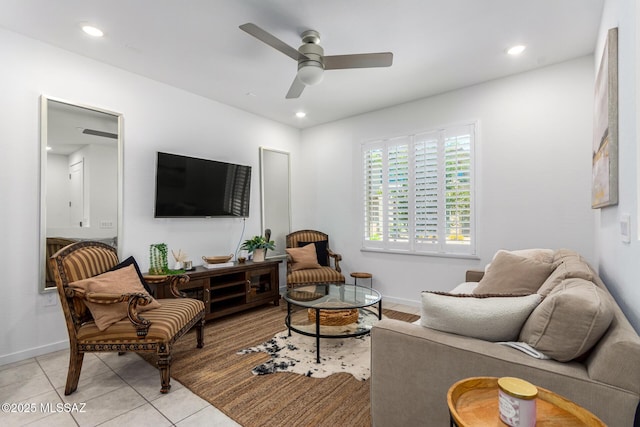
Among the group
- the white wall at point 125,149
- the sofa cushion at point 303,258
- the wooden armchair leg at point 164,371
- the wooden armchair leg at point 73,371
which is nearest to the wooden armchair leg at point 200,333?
the wooden armchair leg at point 164,371

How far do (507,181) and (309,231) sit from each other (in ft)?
9.39

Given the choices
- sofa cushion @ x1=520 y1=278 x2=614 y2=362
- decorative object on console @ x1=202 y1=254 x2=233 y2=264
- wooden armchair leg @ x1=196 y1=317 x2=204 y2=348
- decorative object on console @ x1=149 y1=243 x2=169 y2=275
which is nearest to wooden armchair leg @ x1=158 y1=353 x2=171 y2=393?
wooden armchair leg @ x1=196 y1=317 x2=204 y2=348

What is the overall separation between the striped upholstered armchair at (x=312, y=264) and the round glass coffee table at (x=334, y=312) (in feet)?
2.65

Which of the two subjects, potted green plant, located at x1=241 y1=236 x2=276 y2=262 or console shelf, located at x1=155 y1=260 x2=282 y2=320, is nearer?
console shelf, located at x1=155 y1=260 x2=282 y2=320

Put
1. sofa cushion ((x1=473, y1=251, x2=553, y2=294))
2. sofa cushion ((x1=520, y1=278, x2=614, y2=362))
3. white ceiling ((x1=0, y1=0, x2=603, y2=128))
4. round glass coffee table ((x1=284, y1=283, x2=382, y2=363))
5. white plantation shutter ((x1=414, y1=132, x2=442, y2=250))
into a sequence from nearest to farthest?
sofa cushion ((x1=520, y1=278, x2=614, y2=362))
sofa cushion ((x1=473, y1=251, x2=553, y2=294))
white ceiling ((x1=0, y1=0, x2=603, y2=128))
round glass coffee table ((x1=284, y1=283, x2=382, y2=363))
white plantation shutter ((x1=414, y1=132, x2=442, y2=250))

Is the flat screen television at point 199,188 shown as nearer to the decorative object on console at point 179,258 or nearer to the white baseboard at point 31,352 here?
the decorative object on console at point 179,258

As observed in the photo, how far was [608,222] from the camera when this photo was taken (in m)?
2.08

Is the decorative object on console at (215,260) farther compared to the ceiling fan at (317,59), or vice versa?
the decorative object on console at (215,260)

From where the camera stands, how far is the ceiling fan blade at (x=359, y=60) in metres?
2.47

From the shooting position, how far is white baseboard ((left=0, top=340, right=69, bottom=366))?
265 centimetres

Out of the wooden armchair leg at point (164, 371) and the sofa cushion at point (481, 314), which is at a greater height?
the sofa cushion at point (481, 314)

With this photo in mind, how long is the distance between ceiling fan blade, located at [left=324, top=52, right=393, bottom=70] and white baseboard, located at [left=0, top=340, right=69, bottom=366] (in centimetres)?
357

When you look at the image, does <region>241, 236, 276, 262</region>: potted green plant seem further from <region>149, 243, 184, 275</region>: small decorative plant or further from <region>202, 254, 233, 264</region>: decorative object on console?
<region>149, 243, 184, 275</region>: small decorative plant

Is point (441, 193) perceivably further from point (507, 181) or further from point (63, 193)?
point (63, 193)
